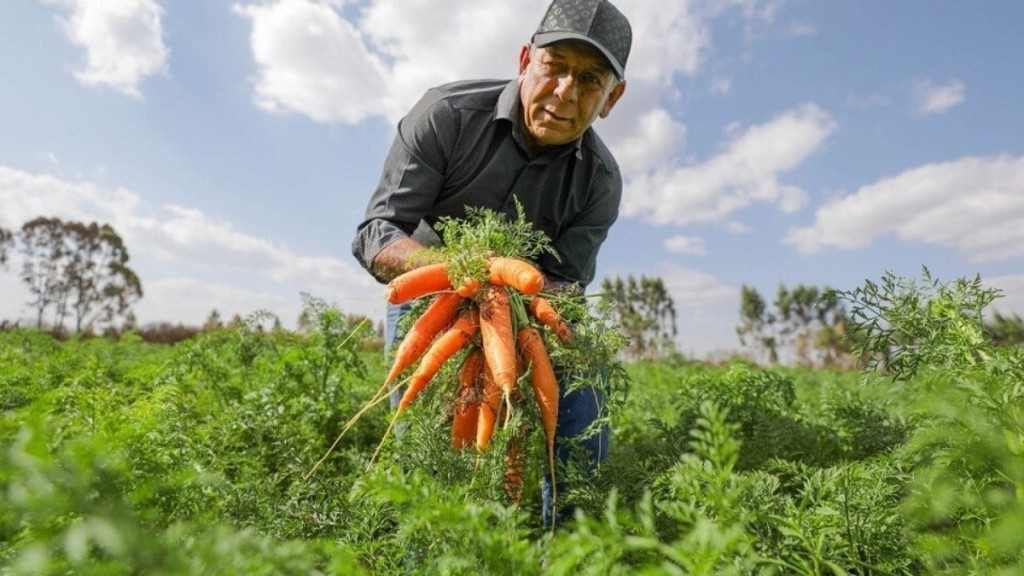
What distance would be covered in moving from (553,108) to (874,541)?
2.15m

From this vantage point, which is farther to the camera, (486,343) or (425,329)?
(425,329)

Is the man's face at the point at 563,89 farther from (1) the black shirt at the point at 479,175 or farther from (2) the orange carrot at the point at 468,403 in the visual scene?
(2) the orange carrot at the point at 468,403

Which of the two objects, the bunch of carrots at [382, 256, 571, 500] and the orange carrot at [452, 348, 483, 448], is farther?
the orange carrot at [452, 348, 483, 448]

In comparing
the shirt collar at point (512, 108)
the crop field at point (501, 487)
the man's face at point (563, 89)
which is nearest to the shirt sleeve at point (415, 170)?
the shirt collar at point (512, 108)

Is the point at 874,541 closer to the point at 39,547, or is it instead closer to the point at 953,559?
the point at 953,559

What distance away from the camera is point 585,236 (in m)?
3.58

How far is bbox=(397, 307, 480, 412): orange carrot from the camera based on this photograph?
7.54ft

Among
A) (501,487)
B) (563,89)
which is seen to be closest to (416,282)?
(501,487)

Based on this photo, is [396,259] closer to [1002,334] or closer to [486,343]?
[486,343]

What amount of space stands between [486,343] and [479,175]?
48.4 inches

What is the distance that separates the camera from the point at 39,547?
75 cm

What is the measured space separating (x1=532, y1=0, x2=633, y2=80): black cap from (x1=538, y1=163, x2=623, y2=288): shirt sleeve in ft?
2.42

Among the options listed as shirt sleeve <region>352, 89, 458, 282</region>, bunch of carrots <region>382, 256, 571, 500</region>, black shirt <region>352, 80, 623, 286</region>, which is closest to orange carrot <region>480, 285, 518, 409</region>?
bunch of carrots <region>382, 256, 571, 500</region>

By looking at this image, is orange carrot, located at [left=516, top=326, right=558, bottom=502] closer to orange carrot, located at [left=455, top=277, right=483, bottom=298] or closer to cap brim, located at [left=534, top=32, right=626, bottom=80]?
orange carrot, located at [left=455, top=277, right=483, bottom=298]
